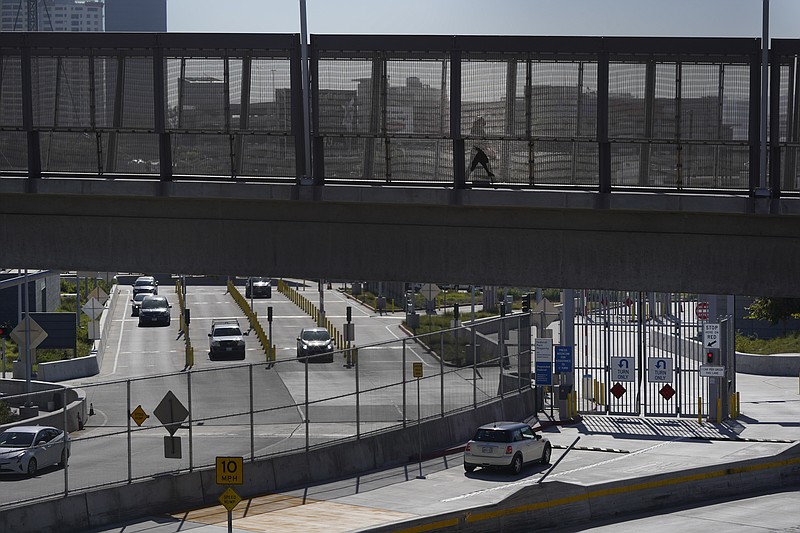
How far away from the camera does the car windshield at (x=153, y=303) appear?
246ft

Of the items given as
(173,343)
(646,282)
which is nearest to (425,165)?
(646,282)

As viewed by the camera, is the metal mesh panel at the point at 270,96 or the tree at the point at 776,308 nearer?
the metal mesh panel at the point at 270,96

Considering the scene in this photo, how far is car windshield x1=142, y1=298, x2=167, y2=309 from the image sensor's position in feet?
246

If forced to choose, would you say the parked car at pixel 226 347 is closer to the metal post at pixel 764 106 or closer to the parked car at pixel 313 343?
the parked car at pixel 313 343

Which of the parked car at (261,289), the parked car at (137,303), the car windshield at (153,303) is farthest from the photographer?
the parked car at (261,289)

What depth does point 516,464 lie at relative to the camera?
30.7m

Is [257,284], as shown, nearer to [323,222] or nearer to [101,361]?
[101,361]

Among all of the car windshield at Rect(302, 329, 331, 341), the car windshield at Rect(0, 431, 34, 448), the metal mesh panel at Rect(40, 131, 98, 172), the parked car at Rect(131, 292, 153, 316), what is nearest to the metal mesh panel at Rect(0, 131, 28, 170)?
the metal mesh panel at Rect(40, 131, 98, 172)

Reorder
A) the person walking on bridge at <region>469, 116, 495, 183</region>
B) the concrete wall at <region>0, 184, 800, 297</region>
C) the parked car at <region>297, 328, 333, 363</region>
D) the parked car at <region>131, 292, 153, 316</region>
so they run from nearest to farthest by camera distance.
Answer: the concrete wall at <region>0, 184, 800, 297</region> → the person walking on bridge at <region>469, 116, 495, 183</region> → the parked car at <region>297, 328, 333, 363</region> → the parked car at <region>131, 292, 153, 316</region>

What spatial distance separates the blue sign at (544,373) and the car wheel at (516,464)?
877 centimetres

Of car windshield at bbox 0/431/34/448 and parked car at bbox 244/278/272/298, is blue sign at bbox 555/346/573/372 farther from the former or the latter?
parked car at bbox 244/278/272/298

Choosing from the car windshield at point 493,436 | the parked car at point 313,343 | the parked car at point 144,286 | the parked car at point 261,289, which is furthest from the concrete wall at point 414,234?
the parked car at point 261,289

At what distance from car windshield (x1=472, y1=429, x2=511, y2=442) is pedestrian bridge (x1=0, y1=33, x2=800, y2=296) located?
11425mm

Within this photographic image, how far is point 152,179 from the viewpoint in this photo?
20.7 m
